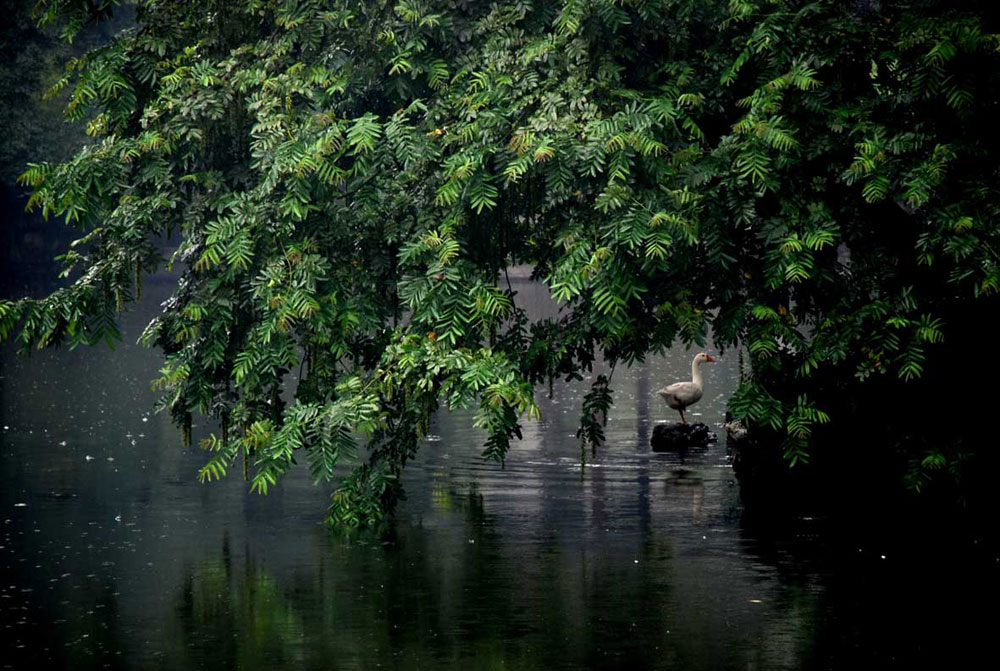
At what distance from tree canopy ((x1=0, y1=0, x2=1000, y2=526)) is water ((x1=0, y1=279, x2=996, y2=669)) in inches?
47.9

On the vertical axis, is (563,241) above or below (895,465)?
above

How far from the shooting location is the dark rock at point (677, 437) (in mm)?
23922

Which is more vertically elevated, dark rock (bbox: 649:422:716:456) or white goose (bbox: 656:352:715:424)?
white goose (bbox: 656:352:715:424)

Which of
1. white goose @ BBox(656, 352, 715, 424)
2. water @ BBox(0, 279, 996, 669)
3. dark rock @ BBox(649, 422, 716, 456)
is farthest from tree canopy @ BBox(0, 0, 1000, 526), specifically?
white goose @ BBox(656, 352, 715, 424)

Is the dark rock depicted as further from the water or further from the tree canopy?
the tree canopy

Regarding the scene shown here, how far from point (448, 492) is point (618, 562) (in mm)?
4578


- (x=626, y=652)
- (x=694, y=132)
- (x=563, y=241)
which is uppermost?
(x=694, y=132)

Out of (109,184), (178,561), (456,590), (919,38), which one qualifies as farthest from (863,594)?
(109,184)

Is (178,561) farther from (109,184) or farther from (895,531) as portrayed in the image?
(895,531)

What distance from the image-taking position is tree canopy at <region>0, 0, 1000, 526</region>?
15.0 m

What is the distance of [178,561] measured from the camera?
16.2m

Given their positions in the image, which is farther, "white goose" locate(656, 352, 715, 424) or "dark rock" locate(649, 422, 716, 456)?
"white goose" locate(656, 352, 715, 424)

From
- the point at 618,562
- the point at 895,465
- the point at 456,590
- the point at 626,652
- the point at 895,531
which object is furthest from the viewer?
the point at 895,465

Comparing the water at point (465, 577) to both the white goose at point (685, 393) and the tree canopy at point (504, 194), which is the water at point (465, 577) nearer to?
the tree canopy at point (504, 194)
